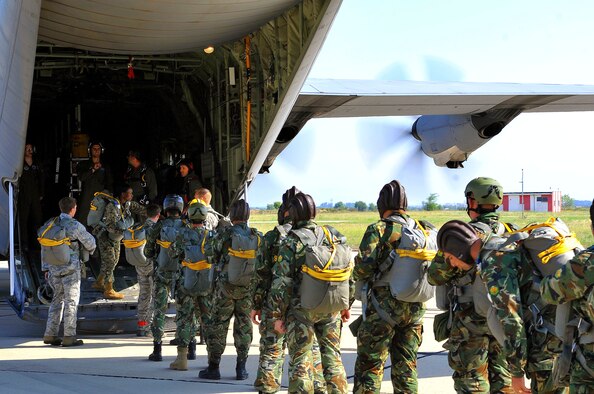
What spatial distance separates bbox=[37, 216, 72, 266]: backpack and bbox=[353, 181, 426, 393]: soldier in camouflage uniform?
417 cm

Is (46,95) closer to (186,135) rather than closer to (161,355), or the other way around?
(186,135)

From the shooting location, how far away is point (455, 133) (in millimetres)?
12812

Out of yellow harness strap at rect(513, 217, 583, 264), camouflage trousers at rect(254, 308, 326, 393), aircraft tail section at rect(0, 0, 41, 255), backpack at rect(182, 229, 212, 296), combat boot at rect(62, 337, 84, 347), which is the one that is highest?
aircraft tail section at rect(0, 0, 41, 255)

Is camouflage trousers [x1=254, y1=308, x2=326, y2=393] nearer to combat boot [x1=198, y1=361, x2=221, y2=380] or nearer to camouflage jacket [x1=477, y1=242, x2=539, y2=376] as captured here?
combat boot [x1=198, y1=361, x2=221, y2=380]

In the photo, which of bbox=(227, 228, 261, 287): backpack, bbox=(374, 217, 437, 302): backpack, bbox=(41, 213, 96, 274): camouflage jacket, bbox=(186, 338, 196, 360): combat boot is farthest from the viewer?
bbox=(41, 213, 96, 274): camouflage jacket

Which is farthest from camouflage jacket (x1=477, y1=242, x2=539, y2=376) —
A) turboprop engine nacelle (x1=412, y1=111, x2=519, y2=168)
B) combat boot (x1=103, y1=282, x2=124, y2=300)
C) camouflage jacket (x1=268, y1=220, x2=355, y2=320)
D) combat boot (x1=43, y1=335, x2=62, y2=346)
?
turboprop engine nacelle (x1=412, y1=111, x2=519, y2=168)

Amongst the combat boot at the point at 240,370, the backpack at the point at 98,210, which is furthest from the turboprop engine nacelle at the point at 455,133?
the combat boot at the point at 240,370

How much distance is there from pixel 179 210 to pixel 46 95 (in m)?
6.16

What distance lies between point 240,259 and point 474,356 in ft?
8.70

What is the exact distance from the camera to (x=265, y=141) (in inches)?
370

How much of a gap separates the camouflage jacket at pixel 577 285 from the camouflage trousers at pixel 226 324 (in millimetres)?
3524

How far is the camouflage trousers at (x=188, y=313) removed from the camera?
704 cm

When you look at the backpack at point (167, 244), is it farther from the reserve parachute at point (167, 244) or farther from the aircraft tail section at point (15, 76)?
the aircraft tail section at point (15, 76)

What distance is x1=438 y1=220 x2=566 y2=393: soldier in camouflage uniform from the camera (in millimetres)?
3809
